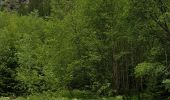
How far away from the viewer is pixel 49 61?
3341cm

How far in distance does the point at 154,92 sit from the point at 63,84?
7.59 m

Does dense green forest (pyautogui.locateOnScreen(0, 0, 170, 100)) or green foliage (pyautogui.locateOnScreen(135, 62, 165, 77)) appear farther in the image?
dense green forest (pyautogui.locateOnScreen(0, 0, 170, 100))

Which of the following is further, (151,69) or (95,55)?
(95,55)

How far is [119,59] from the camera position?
35.0 meters

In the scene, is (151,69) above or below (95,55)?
above

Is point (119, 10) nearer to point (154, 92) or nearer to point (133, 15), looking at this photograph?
point (133, 15)

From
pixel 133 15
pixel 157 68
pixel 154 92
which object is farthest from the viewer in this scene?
pixel 154 92

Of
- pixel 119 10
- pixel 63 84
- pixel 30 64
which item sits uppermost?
pixel 119 10

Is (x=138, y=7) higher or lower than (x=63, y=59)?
higher

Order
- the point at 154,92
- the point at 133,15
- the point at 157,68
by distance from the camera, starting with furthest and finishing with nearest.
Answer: the point at 154,92
the point at 133,15
the point at 157,68

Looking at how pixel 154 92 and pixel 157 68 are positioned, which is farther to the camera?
pixel 154 92

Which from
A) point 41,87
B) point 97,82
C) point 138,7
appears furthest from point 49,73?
point 138,7

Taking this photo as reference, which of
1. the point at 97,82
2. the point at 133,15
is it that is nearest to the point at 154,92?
the point at 97,82

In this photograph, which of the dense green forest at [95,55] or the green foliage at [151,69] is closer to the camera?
the green foliage at [151,69]
